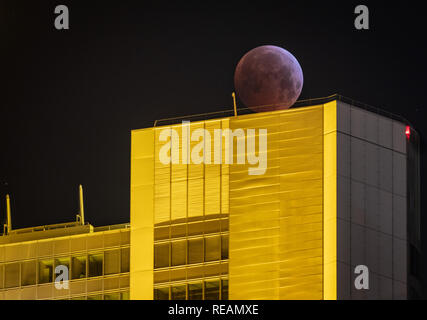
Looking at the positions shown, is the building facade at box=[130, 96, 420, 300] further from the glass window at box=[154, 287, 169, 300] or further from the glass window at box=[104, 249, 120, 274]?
the glass window at box=[104, 249, 120, 274]

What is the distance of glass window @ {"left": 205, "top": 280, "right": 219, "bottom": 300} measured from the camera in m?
99.1

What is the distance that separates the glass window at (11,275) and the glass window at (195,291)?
15.7m

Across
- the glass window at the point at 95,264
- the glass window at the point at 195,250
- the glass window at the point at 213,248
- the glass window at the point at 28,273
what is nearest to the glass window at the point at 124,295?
the glass window at the point at 95,264

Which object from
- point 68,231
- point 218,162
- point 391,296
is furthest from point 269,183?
point 68,231

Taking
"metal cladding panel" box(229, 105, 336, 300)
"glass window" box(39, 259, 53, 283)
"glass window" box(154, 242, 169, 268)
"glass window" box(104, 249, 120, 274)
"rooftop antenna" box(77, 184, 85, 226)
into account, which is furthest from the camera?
"rooftop antenna" box(77, 184, 85, 226)

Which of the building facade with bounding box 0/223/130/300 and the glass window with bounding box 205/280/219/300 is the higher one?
the building facade with bounding box 0/223/130/300

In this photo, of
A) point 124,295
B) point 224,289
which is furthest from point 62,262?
point 224,289

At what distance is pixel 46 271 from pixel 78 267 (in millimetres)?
2762

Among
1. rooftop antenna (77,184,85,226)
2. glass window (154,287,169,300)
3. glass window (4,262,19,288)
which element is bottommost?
glass window (154,287,169,300)

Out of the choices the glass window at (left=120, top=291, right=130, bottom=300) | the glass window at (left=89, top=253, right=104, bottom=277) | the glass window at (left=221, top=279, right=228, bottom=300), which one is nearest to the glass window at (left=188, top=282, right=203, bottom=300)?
the glass window at (left=221, top=279, right=228, bottom=300)

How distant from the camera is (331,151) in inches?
3861

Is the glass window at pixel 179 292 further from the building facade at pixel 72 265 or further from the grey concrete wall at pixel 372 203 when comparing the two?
the grey concrete wall at pixel 372 203

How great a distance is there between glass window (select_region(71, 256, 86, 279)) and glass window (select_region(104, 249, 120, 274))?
1.96 meters

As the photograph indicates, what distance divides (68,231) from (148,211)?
11363 mm
